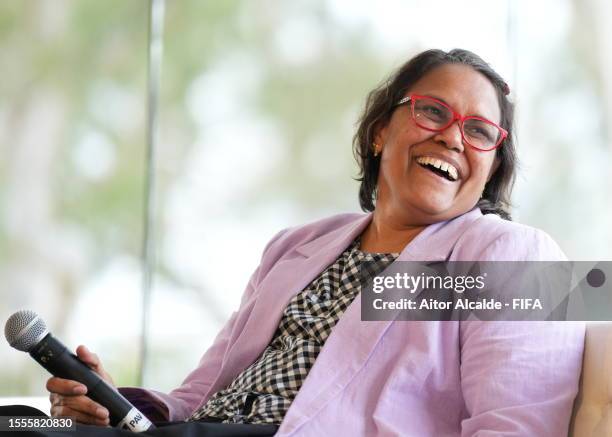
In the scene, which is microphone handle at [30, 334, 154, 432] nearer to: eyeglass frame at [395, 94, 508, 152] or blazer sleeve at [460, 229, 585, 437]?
blazer sleeve at [460, 229, 585, 437]

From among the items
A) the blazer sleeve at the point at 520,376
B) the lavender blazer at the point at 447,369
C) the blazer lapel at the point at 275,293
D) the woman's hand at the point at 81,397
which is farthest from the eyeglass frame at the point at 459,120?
the woman's hand at the point at 81,397

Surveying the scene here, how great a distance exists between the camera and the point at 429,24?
13.0 ft

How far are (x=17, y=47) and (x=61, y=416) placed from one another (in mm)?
2723

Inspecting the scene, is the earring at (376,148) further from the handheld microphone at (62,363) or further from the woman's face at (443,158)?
the handheld microphone at (62,363)

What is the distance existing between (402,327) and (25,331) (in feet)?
2.13

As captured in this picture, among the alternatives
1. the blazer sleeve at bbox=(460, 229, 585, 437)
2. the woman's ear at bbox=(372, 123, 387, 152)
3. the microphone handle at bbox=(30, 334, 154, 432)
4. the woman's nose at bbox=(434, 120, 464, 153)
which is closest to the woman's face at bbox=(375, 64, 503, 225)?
the woman's nose at bbox=(434, 120, 464, 153)

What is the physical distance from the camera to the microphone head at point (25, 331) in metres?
1.44

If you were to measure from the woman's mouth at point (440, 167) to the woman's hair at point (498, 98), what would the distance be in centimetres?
13

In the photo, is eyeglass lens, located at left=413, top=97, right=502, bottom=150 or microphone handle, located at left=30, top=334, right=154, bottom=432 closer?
microphone handle, located at left=30, top=334, right=154, bottom=432

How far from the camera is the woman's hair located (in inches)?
75.3

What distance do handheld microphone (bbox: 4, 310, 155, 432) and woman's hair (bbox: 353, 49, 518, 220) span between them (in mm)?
840

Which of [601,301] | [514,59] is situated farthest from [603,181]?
[601,301]

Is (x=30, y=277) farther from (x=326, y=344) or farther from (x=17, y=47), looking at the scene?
(x=326, y=344)

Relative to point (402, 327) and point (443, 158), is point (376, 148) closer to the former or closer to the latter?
point (443, 158)
